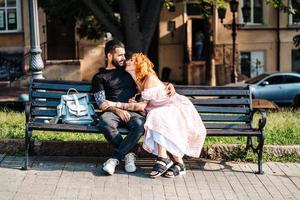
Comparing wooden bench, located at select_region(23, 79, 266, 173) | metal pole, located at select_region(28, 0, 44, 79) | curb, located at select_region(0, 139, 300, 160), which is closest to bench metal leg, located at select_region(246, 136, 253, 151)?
wooden bench, located at select_region(23, 79, 266, 173)

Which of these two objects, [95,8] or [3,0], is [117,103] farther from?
[3,0]

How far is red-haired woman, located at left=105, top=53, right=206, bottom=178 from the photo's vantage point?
7070 millimetres

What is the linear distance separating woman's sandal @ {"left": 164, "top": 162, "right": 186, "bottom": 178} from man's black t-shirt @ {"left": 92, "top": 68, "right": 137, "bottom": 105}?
107cm

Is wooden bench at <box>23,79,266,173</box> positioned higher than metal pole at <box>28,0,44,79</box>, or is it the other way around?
metal pole at <box>28,0,44,79</box>

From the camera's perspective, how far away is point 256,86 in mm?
21672

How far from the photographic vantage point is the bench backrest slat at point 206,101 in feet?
25.5

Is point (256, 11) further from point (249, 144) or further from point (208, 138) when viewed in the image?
point (249, 144)

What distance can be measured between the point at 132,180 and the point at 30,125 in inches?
53.9

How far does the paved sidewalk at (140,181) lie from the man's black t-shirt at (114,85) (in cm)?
83

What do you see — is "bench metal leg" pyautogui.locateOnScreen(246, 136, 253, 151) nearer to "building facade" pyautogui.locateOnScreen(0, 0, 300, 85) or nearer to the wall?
"building facade" pyautogui.locateOnScreen(0, 0, 300, 85)

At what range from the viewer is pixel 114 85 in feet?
25.0

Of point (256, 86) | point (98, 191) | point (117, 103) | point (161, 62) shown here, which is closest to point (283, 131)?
point (117, 103)

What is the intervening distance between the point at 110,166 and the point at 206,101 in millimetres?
1612

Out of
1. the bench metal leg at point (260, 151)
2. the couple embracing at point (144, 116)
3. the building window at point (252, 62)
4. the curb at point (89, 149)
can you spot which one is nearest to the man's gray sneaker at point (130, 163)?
the couple embracing at point (144, 116)
